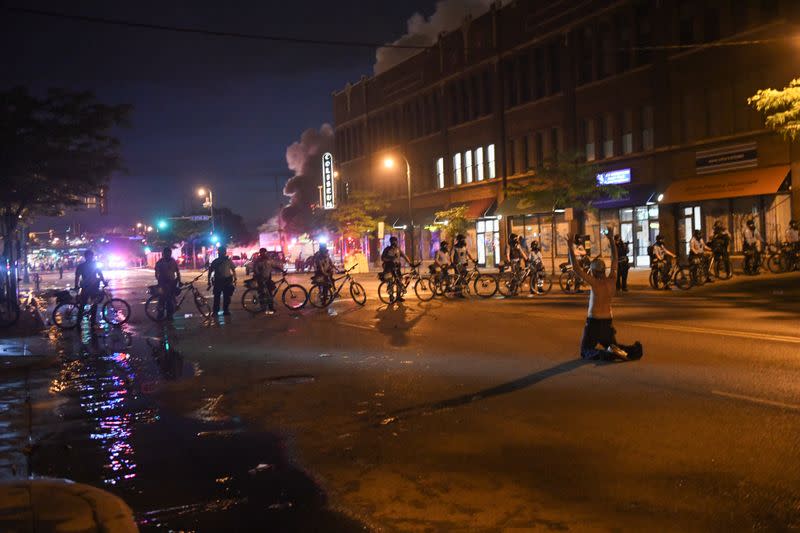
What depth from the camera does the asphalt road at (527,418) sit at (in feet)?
16.0

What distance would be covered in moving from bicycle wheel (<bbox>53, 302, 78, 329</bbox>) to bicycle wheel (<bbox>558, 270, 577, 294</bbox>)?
46.8 feet

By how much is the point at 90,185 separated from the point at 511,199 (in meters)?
23.2

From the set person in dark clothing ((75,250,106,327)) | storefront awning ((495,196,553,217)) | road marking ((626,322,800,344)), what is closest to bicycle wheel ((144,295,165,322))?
person in dark clothing ((75,250,106,327))

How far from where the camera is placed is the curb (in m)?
4.44

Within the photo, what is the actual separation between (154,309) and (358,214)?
32823mm

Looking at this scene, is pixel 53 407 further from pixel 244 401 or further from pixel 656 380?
pixel 656 380

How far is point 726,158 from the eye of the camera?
3055cm

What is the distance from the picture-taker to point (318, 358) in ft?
37.9

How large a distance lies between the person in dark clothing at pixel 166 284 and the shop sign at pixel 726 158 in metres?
23.2

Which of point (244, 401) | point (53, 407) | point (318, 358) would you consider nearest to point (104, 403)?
point (53, 407)

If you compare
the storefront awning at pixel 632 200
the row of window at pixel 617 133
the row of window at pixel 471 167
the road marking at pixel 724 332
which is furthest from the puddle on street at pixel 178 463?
the row of window at pixel 471 167

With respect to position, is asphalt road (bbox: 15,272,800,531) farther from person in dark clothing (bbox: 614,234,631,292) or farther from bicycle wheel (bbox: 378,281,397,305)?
person in dark clothing (bbox: 614,234,631,292)

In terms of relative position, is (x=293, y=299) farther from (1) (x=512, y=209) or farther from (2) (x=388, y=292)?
(1) (x=512, y=209)

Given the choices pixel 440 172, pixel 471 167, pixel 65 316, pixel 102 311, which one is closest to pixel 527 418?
pixel 102 311
